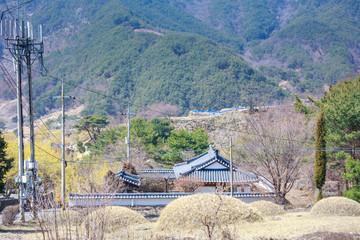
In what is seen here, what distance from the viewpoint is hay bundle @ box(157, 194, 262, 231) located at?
16.9m

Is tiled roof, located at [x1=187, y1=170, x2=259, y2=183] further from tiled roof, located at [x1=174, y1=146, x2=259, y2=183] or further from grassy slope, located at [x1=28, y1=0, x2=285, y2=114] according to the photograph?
grassy slope, located at [x1=28, y1=0, x2=285, y2=114]

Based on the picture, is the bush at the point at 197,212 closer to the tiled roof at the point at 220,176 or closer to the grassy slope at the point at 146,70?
the tiled roof at the point at 220,176

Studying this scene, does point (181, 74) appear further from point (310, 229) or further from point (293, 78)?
point (310, 229)

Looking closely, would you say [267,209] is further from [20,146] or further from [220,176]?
[20,146]

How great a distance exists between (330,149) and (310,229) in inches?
590

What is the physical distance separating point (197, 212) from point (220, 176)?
15.2 m

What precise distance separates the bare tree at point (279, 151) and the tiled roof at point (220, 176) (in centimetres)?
80

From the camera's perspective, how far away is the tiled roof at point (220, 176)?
3102 centimetres

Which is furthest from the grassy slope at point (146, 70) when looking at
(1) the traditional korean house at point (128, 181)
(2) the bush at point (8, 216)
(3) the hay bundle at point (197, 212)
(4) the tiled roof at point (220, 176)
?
(3) the hay bundle at point (197, 212)

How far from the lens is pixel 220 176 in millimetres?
31812

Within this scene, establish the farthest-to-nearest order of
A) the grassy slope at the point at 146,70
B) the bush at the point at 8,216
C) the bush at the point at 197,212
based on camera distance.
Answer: the grassy slope at the point at 146,70 < the bush at the point at 8,216 < the bush at the point at 197,212

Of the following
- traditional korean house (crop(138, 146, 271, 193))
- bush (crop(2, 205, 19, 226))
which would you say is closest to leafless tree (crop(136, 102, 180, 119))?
traditional korean house (crop(138, 146, 271, 193))

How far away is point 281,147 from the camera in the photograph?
3009 centimetres

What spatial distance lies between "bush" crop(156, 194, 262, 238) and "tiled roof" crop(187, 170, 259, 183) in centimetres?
1289
